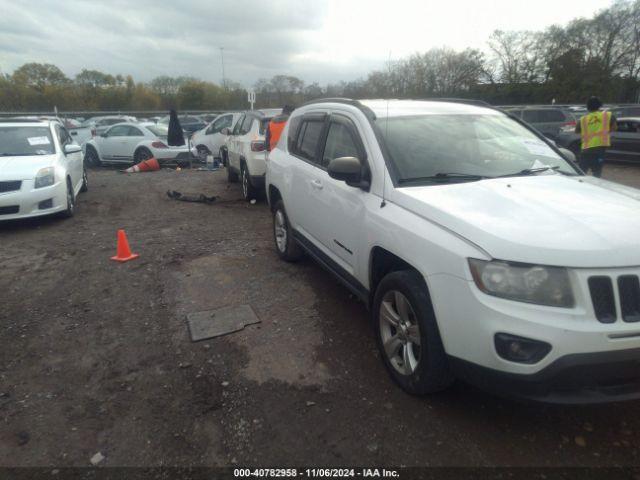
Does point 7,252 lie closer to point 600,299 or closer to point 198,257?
point 198,257

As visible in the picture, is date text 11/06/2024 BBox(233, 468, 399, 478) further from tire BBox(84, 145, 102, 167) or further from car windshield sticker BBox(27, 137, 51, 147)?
tire BBox(84, 145, 102, 167)

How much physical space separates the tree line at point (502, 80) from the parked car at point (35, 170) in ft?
85.4

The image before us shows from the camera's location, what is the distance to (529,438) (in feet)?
8.73

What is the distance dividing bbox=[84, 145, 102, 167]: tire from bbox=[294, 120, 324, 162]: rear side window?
1401 cm

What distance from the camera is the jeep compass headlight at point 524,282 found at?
226 cm

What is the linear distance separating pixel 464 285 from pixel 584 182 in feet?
5.48

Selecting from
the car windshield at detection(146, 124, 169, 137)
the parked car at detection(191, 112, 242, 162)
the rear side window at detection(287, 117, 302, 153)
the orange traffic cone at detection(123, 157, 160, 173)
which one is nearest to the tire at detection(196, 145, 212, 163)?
the parked car at detection(191, 112, 242, 162)

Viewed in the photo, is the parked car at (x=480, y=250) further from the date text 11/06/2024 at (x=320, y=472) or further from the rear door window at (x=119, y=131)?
the rear door window at (x=119, y=131)

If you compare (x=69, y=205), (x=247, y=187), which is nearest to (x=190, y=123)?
(x=247, y=187)

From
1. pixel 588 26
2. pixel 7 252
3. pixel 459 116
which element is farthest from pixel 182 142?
pixel 588 26

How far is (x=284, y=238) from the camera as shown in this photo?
5664 mm

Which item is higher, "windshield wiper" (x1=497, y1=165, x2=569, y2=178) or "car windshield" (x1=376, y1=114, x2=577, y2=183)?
"car windshield" (x1=376, y1=114, x2=577, y2=183)

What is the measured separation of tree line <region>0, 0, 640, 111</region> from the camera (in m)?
39.8

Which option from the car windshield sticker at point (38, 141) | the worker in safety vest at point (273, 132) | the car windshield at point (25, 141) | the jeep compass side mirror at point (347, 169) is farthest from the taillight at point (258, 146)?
the jeep compass side mirror at point (347, 169)
